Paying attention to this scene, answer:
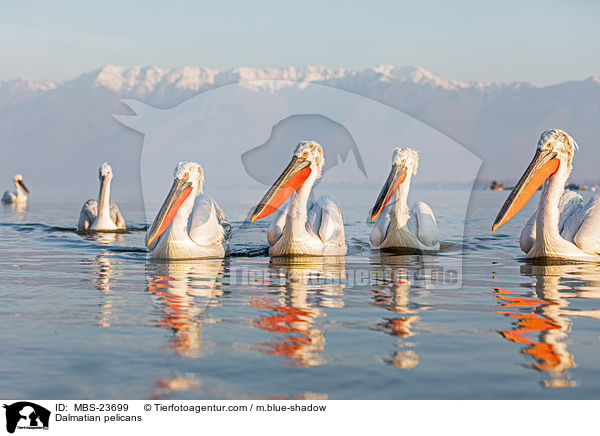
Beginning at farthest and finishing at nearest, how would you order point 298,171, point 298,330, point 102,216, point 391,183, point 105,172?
point 105,172 < point 102,216 < point 391,183 < point 298,171 < point 298,330

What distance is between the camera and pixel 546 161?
9906 millimetres

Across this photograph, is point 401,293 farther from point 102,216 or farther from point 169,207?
point 102,216

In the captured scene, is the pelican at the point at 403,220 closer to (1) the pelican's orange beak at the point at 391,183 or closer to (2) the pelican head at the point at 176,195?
(1) the pelican's orange beak at the point at 391,183

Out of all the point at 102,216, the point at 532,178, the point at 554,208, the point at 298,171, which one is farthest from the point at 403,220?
the point at 102,216

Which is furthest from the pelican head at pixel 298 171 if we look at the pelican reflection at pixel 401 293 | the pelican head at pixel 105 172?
the pelican head at pixel 105 172

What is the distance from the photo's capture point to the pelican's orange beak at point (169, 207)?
972 centimetres

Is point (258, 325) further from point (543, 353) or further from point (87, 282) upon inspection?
point (87, 282)

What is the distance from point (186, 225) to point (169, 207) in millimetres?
485

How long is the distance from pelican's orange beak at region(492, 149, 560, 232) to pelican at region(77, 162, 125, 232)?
891 centimetres

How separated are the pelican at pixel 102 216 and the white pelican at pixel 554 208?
897cm

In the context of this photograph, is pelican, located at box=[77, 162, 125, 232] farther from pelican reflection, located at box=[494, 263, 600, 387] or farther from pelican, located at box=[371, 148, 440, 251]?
pelican reflection, located at box=[494, 263, 600, 387]

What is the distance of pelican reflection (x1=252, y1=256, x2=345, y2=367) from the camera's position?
4.82 metres

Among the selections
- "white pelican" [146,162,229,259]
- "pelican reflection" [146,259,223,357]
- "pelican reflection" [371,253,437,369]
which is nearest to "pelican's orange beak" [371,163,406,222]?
"pelican reflection" [371,253,437,369]
